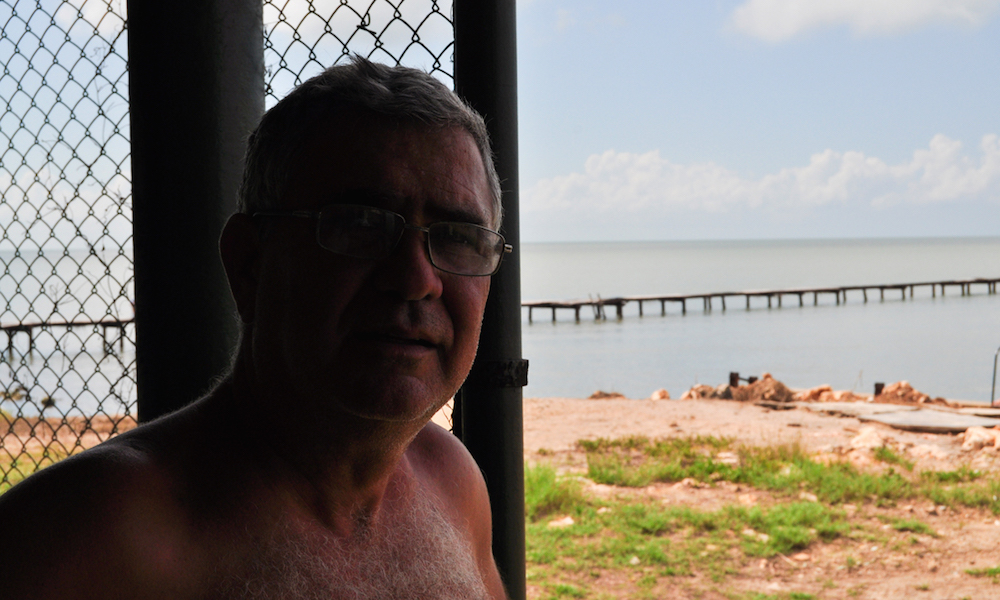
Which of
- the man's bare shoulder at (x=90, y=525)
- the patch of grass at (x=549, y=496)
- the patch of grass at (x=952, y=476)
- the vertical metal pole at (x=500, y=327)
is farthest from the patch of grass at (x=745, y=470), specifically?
the man's bare shoulder at (x=90, y=525)

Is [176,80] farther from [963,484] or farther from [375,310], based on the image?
[963,484]

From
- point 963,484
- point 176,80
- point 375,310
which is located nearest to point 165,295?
point 176,80

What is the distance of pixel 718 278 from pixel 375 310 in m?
84.7

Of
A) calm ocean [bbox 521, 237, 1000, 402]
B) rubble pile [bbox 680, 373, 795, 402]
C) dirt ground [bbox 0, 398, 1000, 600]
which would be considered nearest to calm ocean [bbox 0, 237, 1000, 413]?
calm ocean [bbox 521, 237, 1000, 402]

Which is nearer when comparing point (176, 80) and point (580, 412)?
point (176, 80)

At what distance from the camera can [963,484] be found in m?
8.40

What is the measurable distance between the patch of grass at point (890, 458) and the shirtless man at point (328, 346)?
9088 mm

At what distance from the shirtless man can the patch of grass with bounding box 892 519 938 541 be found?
6.55 meters

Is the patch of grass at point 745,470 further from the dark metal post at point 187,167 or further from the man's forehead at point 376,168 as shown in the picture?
the man's forehead at point 376,168

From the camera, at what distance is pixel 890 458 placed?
374 inches

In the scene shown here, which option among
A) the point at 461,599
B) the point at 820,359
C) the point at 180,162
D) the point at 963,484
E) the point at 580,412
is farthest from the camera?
the point at 820,359

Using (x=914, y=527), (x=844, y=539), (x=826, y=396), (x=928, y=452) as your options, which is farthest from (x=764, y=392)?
(x=844, y=539)

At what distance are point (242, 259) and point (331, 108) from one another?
13.1 inches

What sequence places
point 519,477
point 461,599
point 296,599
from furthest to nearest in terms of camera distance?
1. point 519,477
2. point 461,599
3. point 296,599
